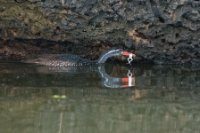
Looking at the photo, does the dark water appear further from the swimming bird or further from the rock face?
the rock face

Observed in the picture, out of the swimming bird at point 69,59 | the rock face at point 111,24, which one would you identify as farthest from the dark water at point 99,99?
the rock face at point 111,24

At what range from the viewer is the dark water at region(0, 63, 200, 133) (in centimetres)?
399

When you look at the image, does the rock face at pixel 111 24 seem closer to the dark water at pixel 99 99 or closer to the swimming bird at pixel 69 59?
the swimming bird at pixel 69 59

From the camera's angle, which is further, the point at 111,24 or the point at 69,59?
the point at 69,59

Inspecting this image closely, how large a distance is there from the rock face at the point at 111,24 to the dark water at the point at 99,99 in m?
0.27

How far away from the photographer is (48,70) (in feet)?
17.7

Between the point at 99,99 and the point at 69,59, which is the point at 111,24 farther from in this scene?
the point at 99,99

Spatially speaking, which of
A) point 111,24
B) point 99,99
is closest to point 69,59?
point 111,24

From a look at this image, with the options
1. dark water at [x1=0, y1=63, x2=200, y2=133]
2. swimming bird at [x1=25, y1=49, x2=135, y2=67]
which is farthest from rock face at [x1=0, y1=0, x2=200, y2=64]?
dark water at [x1=0, y1=63, x2=200, y2=133]

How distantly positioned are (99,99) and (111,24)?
3.54 ft

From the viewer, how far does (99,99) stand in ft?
14.9

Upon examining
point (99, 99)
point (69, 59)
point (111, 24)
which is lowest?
point (99, 99)

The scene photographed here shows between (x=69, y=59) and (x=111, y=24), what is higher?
(x=111, y=24)

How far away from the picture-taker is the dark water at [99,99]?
399 cm
